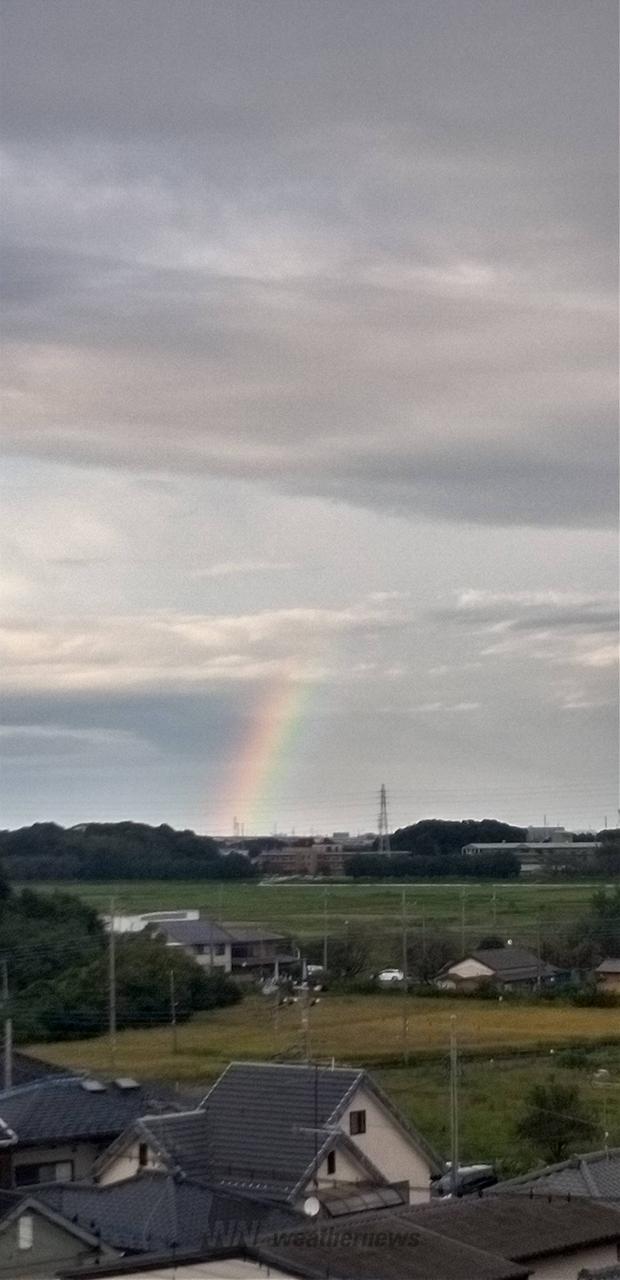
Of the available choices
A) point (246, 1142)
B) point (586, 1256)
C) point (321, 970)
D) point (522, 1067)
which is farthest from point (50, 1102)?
point (321, 970)

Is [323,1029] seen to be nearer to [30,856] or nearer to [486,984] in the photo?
[486,984]

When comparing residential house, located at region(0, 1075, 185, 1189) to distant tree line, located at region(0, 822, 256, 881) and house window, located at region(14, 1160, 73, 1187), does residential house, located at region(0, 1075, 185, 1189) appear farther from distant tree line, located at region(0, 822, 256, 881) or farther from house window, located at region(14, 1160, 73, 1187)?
distant tree line, located at region(0, 822, 256, 881)

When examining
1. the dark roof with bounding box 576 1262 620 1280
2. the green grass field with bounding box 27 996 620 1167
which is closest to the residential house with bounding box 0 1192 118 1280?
the dark roof with bounding box 576 1262 620 1280

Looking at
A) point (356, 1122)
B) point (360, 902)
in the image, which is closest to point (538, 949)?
point (360, 902)

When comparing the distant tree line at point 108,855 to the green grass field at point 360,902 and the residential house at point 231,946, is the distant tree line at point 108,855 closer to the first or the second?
the green grass field at point 360,902

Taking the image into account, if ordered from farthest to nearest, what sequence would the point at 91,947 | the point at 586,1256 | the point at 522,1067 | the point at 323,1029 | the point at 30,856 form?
the point at 30,856 → the point at 91,947 → the point at 323,1029 → the point at 522,1067 → the point at 586,1256

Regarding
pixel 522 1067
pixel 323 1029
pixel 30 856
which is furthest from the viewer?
pixel 30 856

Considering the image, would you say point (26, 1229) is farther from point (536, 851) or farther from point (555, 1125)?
point (536, 851)

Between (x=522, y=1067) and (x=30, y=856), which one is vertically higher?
(x=30, y=856)
